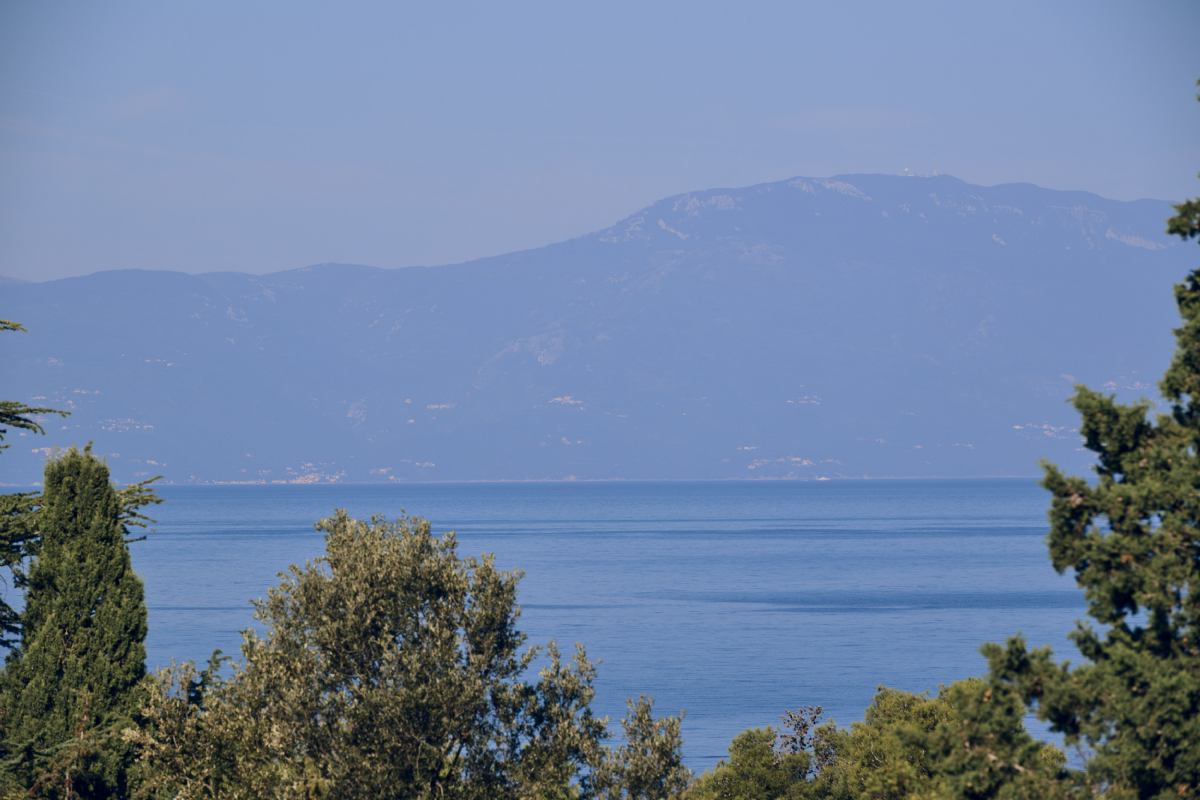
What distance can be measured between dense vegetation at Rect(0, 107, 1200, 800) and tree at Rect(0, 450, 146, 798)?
0.03 m

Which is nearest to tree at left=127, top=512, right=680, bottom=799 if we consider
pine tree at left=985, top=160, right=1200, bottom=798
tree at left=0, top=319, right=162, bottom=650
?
tree at left=0, top=319, right=162, bottom=650

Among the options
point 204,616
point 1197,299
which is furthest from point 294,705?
point 204,616

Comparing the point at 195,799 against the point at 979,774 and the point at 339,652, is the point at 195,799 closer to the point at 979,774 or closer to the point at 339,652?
the point at 339,652

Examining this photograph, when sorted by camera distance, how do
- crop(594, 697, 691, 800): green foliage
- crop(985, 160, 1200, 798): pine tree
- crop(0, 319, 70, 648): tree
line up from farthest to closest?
crop(0, 319, 70, 648): tree → crop(594, 697, 691, 800): green foliage → crop(985, 160, 1200, 798): pine tree

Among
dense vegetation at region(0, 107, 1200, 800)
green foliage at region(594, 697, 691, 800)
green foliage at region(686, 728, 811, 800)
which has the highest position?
dense vegetation at region(0, 107, 1200, 800)

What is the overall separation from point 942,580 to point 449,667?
160208mm

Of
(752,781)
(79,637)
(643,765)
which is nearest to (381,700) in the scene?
(643,765)

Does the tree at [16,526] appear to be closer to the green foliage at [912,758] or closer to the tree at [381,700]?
the tree at [381,700]

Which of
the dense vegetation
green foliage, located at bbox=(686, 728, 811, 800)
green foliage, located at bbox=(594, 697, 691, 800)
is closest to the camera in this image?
the dense vegetation

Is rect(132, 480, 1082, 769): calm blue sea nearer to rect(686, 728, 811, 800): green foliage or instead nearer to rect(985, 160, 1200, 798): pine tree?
rect(686, 728, 811, 800): green foliage

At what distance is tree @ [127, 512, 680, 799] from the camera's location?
65.8ft

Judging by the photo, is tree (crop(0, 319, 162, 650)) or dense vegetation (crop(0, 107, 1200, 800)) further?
tree (crop(0, 319, 162, 650))

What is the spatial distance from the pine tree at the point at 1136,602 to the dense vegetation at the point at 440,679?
23mm

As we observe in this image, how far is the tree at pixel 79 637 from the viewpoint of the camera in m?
22.0
